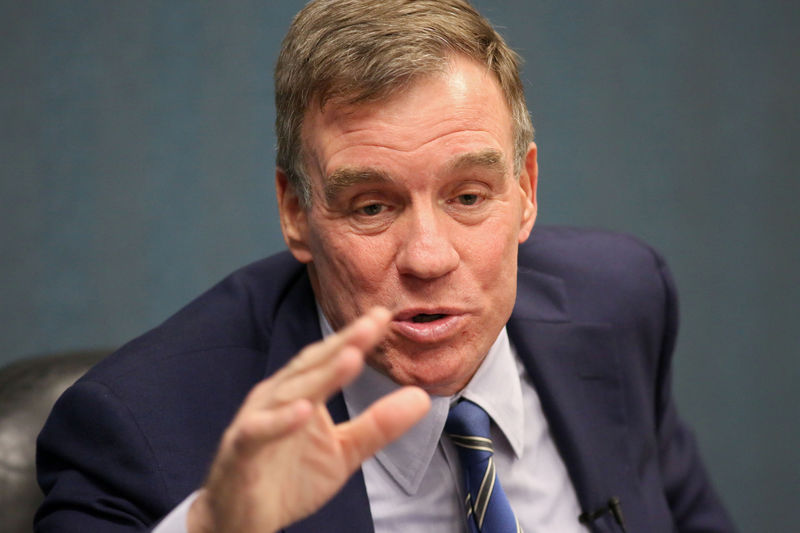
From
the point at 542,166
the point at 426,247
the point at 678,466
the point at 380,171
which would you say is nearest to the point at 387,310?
the point at 426,247

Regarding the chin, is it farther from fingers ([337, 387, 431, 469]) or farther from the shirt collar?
fingers ([337, 387, 431, 469])

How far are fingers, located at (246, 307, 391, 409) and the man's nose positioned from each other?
442 mm

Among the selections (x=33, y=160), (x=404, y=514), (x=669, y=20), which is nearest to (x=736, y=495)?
(x=669, y=20)

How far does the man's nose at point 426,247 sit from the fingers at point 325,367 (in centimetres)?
44

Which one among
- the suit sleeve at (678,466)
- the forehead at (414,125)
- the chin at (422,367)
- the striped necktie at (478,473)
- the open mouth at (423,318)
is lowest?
the suit sleeve at (678,466)

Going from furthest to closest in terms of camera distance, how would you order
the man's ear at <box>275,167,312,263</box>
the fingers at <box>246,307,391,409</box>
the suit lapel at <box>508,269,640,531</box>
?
1. the suit lapel at <box>508,269,640,531</box>
2. the man's ear at <box>275,167,312,263</box>
3. the fingers at <box>246,307,391,409</box>

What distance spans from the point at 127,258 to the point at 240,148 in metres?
0.45

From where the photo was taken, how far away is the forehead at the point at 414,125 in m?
1.56

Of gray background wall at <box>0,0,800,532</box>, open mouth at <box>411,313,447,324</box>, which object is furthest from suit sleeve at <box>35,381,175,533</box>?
gray background wall at <box>0,0,800,532</box>

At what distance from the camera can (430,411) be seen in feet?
5.63

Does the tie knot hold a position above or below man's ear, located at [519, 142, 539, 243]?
below

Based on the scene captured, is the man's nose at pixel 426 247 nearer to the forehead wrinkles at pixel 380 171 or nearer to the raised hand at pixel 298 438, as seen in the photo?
the forehead wrinkles at pixel 380 171

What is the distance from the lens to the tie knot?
1.71 meters

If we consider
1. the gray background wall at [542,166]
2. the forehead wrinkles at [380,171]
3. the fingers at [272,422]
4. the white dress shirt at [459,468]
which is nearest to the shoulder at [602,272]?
the white dress shirt at [459,468]
